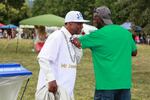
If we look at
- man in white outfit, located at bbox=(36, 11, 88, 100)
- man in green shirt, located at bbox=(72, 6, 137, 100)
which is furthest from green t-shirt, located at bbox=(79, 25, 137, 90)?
man in white outfit, located at bbox=(36, 11, 88, 100)

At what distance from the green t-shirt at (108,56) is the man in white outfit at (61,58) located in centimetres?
18

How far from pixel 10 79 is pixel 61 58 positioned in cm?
70

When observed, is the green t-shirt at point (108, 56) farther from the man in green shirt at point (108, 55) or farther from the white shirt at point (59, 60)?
the white shirt at point (59, 60)

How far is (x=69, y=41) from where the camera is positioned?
6.26 m

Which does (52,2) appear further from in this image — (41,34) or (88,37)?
(88,37)

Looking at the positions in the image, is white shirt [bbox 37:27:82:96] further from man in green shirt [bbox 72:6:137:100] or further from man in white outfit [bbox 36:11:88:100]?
man in green shirt [bbox 72:6:137:100]

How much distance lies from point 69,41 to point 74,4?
74.6 metres

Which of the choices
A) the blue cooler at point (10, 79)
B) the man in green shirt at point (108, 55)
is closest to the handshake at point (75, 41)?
the man in green shirt at point (108, 55)

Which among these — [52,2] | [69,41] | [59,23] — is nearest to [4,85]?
[69,41]

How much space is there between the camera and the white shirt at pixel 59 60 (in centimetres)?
614

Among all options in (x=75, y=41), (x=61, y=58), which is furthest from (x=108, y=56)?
(x=61, y=58)

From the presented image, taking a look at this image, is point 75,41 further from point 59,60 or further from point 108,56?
point 108,56

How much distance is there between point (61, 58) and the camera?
621 cm

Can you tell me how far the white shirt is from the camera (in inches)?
242
